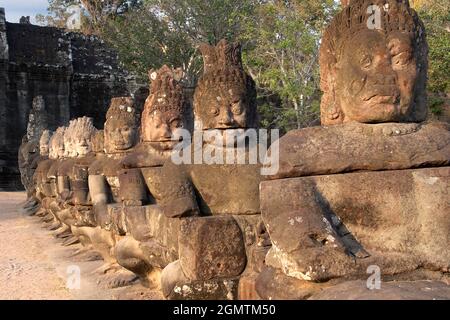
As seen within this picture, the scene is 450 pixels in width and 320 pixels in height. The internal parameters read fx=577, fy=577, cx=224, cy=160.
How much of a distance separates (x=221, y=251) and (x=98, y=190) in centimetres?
373

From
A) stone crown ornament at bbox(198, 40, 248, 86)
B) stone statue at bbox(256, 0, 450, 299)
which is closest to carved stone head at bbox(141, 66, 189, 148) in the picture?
stone crown ornament at bbox(198, 40, 248, 86)

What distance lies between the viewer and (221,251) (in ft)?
12.6

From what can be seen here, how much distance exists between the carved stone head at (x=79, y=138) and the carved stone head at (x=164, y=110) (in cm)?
359

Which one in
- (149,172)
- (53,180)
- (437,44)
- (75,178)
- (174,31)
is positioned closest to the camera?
(149,172)

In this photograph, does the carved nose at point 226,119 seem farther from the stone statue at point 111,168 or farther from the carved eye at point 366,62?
the stone statue at point 111,168

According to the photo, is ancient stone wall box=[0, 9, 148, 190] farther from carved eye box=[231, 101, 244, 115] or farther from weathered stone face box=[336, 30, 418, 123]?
weathered stone face box=[336, 30, 418, 123]

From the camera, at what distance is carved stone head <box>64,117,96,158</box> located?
938 centimetres

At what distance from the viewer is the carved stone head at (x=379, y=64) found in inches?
121

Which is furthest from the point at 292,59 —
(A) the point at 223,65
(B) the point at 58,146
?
(A) the point at 223,65

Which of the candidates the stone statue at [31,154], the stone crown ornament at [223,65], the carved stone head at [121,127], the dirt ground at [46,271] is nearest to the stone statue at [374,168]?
the stone crown ornament at [223,65]

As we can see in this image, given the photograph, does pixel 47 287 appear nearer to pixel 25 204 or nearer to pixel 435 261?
pixel 435 261

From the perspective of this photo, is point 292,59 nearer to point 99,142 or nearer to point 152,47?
point 99,142

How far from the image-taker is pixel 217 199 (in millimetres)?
4137

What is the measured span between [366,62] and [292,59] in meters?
11.6
